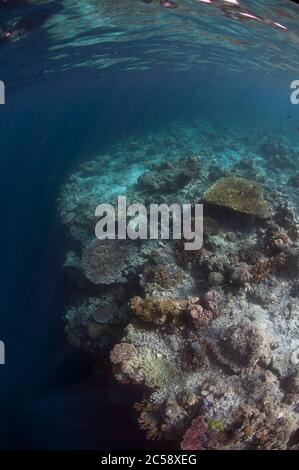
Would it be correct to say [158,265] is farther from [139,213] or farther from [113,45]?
[113,45]

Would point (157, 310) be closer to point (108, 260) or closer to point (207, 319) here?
point (207, 319)

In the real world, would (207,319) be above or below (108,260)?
below

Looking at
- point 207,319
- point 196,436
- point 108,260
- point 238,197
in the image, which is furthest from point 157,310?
point 238,197

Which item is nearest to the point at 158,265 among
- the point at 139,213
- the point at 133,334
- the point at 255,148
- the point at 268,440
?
the point at 133,334

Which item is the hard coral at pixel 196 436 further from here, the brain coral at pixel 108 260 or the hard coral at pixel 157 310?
the brain coral at pixel 108 260

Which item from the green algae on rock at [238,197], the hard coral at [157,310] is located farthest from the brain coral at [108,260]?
the green algae on rock at [238,197]

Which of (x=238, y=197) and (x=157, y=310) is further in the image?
(x=238, y=197)
